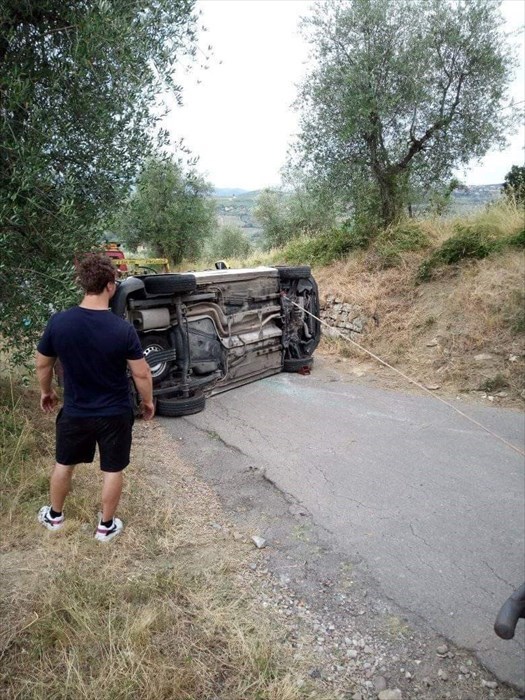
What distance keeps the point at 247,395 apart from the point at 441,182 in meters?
7.77

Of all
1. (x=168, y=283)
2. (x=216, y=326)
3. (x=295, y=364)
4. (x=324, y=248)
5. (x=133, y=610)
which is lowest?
(x=295, y=364)

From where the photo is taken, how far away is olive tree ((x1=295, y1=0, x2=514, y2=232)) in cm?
1094

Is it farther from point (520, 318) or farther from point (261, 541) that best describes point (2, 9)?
point (520, 318)

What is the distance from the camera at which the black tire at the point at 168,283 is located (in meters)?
6.65

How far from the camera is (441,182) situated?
1235cm

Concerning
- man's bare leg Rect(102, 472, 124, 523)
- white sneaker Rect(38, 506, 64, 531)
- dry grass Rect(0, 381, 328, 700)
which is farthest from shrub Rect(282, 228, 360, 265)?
white sneaker Rect(38, 506, 64, 531)

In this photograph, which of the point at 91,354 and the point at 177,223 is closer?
the point at 91,354

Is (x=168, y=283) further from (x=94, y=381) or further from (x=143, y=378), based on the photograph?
(x=94, y=381)

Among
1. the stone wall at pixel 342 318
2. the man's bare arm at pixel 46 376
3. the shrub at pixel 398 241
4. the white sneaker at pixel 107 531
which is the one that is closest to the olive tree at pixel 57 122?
the man's bare arm at pixel 46 376

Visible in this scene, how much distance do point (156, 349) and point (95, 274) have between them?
11.3ft

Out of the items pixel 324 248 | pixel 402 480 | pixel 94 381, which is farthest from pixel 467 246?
pixel 94 381

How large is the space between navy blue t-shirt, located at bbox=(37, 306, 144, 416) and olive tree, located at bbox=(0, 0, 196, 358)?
1.18 m

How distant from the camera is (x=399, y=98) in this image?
10.8m

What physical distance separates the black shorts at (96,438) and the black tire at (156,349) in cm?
299
